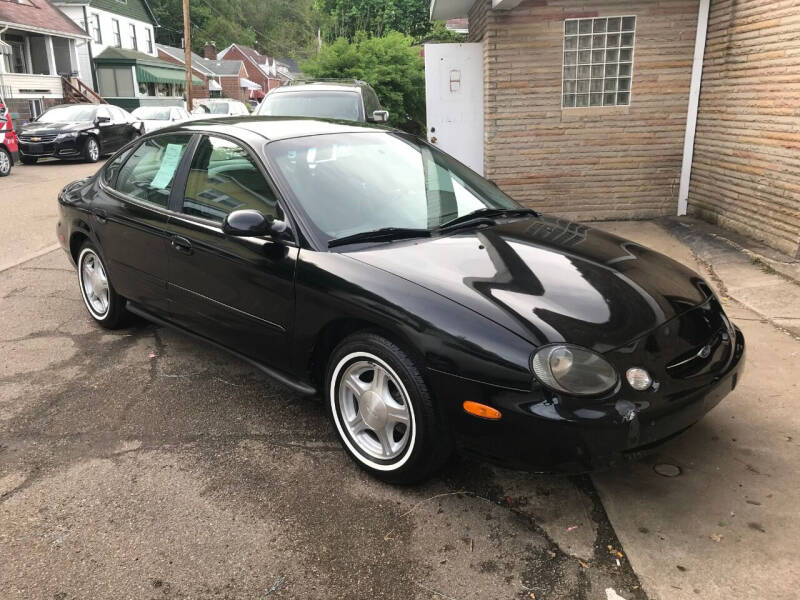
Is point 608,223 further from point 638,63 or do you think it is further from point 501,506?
point 501,506

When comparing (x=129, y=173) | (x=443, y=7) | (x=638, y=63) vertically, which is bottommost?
(x=129, y=173)

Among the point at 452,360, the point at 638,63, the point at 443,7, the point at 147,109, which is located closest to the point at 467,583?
the point at 452,360

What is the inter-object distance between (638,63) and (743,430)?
6052 mm

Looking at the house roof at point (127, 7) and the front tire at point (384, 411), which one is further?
the house roof at point (127, 7)

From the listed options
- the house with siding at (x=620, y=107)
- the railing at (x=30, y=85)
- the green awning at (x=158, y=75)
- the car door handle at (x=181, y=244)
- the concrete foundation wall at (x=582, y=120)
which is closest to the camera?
the car door handle at (x=181, y=244)

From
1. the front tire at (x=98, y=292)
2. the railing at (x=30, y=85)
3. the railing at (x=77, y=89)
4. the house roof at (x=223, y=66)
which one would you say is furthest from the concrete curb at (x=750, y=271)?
the house roof at (x=223, y=66)

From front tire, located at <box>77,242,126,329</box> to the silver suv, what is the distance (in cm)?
498

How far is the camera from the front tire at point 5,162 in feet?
49.2

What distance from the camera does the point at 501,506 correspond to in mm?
2854

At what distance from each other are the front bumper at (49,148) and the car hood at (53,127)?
313 mm

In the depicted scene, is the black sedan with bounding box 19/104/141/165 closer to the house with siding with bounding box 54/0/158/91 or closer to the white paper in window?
the white paper in window

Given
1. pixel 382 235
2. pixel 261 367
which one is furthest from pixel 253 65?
pixel 382 235

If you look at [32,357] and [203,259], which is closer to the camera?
[203,259]

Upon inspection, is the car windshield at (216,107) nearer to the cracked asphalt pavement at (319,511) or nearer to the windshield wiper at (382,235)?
the cracked asphalt pavement at (319,511)
